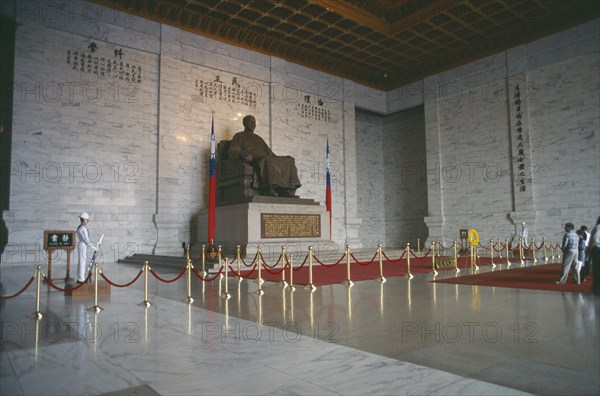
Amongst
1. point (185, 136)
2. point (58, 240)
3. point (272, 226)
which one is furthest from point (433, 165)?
point (58, 240)

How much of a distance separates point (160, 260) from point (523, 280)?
6140mm

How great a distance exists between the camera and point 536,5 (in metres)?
9.84

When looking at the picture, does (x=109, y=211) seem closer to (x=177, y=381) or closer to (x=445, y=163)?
(x=177, y=381)

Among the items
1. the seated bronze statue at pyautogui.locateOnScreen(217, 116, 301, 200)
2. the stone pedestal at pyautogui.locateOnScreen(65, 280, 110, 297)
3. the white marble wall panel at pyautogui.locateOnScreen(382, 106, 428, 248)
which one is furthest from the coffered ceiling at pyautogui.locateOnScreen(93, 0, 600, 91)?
the stone pedestal at pyautogui.locateOnScreen(65, 280, 110, 297)

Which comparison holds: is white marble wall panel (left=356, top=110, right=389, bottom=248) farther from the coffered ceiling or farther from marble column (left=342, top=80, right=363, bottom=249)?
the coffered ceiling

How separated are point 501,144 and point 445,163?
168 centimetres

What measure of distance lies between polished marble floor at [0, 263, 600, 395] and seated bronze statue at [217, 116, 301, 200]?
174 inches

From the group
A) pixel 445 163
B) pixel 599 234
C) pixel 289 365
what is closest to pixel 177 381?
pixel 289 365

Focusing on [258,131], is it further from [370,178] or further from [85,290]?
[85,290]

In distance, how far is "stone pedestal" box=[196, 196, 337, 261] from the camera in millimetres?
7973

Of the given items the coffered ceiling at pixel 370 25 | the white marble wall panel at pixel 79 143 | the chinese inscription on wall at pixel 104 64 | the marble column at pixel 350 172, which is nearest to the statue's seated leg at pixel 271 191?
the white marble wall panel at pixel 79 143

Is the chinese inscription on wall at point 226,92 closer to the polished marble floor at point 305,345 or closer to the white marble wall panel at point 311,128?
the white marble wall panel at point 311,128

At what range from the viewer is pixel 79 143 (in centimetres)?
862

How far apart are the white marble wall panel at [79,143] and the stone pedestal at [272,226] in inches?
79.9
